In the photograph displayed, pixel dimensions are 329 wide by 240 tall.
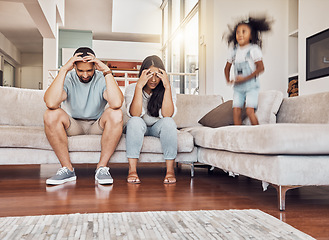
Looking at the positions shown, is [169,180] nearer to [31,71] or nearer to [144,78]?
[144,78]

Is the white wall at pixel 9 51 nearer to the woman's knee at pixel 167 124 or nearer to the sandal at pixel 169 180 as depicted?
the woman's knee at pixel 167 124

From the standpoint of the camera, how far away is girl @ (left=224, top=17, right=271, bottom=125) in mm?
2641

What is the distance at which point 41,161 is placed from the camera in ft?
7.80

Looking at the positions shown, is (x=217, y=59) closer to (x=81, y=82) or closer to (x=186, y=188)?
(x=81, y=82)

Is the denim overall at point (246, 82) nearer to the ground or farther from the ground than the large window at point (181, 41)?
nearer to the ground

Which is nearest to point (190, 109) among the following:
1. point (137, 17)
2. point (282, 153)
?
point (282, 153)

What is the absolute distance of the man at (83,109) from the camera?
2182 mm

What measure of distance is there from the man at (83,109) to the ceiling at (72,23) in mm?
5307

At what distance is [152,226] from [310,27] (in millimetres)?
3505

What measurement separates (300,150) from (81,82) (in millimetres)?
1558

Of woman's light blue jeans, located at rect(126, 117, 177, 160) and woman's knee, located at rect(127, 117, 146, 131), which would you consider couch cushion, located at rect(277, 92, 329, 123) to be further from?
woman's knee, located at rect(127, 117, 146, 131)

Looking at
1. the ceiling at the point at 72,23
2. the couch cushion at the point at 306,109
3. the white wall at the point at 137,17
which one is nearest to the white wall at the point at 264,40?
the couch cushion at the point at 306,109

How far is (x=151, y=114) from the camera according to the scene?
7.89ft

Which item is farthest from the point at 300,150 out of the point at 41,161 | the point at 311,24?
the point at 311,24
